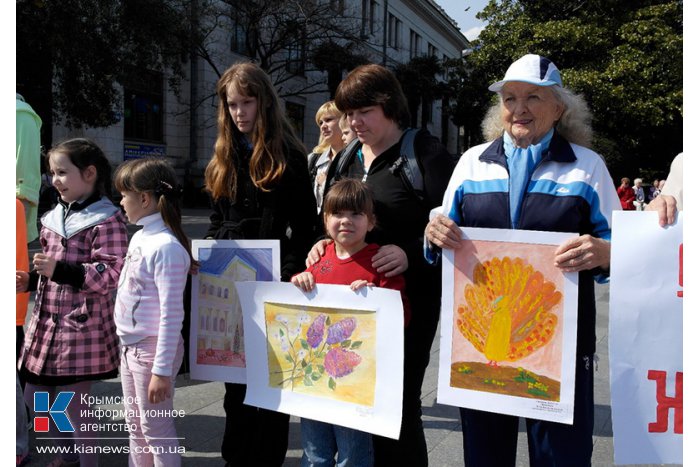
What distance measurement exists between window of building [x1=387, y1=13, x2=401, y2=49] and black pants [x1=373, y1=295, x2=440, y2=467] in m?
41.5

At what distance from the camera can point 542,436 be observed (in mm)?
2219

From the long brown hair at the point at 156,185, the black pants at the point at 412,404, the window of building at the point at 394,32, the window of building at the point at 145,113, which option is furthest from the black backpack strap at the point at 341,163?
the window of building at the point at 394,32

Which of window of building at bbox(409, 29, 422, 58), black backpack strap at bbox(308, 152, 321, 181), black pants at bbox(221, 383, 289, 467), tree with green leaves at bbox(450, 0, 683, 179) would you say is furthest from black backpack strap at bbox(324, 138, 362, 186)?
window of building at bbox(409, 29, 422, 58)

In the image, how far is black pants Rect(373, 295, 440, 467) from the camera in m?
2.52

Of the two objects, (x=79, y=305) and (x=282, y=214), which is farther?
(x=79, y=305)

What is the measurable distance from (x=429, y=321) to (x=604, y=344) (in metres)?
3.79

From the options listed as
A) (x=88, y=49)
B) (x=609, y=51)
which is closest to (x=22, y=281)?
(x=88, y=49)

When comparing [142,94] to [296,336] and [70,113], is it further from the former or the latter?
[296,336]

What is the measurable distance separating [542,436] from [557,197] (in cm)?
82

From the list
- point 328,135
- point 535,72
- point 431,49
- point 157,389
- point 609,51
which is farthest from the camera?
point 431,49

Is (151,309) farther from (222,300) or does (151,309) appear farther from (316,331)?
(316,331)

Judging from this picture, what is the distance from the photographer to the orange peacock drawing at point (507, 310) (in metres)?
2.17

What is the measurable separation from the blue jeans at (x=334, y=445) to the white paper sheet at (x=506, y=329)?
0.41 meters

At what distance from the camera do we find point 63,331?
3012 millimetres
